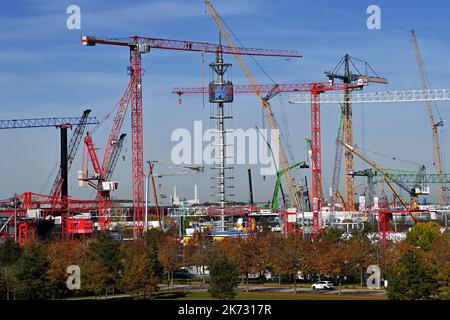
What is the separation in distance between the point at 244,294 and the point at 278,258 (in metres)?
6.15

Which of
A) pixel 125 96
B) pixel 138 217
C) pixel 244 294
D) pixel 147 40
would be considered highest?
pixel 147 40

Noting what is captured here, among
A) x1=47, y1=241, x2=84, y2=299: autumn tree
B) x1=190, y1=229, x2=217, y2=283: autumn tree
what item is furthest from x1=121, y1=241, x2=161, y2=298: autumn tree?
x1=190, y1=229, x2=217, y2=283: autumn tree

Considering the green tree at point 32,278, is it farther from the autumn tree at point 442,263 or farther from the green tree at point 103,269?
the autumn tree at point 442,263

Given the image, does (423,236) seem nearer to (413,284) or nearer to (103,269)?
(413,284)

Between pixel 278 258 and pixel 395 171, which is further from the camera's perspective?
pixel 395 171

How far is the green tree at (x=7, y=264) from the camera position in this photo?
28359 millimetres

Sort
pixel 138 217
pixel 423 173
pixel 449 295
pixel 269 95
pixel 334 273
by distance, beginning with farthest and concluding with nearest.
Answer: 1. pixel 423 173
2. pixel 269 95
3. pixel 138 217
4. pixel 334 273
5. pixel 449 295

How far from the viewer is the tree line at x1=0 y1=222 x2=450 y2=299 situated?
91.4ft

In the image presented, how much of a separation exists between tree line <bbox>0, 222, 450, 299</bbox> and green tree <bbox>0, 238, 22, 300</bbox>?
4cm

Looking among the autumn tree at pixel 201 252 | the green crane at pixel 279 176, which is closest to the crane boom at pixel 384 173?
the green crane at pixel 279 176

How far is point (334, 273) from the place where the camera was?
37750 mm

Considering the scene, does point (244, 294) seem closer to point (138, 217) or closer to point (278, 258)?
point (278, 258)
